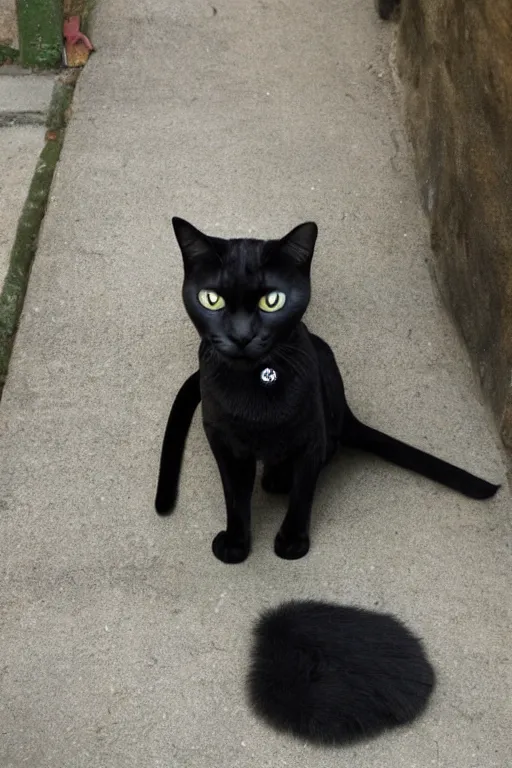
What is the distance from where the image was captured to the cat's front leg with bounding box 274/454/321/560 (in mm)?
2361

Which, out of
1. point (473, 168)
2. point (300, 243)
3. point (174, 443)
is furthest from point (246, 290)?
point (473, 168)

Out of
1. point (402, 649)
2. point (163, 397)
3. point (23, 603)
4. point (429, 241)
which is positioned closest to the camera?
point (402, 649)

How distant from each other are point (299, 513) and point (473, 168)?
1.10 meters

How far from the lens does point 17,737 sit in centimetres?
216

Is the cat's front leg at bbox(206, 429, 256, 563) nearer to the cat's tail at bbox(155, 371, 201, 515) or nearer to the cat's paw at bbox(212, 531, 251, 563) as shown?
the cat's paw at bbox(212, 531, 251, 563)

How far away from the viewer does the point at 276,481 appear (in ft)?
8.55

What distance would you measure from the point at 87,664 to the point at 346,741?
0.63 metres

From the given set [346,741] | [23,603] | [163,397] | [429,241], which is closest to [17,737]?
[23,603]

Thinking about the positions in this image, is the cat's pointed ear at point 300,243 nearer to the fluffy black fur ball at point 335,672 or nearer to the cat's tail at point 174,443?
the cat's tail at point 174,443

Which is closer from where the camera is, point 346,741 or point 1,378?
point 346,741

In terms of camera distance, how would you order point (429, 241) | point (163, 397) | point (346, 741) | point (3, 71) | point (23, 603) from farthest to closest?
point (3, 71), point (429, 241), point (163, 397), point (23, 603), point (346, 741)

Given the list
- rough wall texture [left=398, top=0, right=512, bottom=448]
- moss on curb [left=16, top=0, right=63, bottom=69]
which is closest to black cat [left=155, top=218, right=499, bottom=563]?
rough wall texture [left=398, top=0, right=512, bottom=448]

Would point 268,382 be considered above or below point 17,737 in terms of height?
above

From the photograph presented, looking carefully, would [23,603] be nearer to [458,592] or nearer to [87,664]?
→ [87,664]
